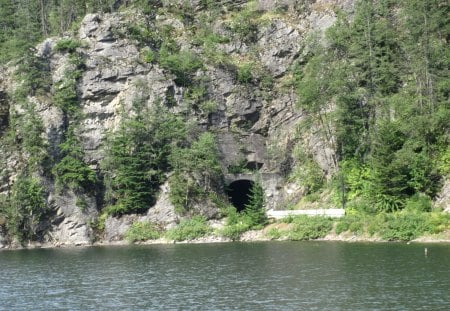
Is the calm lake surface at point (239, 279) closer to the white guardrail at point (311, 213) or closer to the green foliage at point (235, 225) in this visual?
the white guardrail at point (311, 213)

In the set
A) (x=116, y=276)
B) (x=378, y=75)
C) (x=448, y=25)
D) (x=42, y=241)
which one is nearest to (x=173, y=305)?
(x=116, y=276)

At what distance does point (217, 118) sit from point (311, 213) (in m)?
21.4

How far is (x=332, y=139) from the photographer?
78.8m

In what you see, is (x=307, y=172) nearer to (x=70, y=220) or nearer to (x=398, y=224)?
(x=398, y=224)

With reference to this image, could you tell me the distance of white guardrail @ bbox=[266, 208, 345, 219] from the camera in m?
69.5

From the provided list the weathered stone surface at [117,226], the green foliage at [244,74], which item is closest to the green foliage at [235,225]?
the weathered stone surface at [117,226]

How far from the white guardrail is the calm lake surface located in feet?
24.9

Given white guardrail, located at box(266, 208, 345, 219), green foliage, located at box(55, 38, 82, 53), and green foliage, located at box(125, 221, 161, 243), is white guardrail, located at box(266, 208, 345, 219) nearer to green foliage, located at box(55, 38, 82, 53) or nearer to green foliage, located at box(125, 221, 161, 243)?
green foliage, located at box(125, 221, 161, 243)

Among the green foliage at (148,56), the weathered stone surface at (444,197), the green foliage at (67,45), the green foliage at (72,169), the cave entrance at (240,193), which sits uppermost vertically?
the green foliage at (67,45)

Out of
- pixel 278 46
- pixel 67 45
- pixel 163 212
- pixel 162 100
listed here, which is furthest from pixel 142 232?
pixel 278 46

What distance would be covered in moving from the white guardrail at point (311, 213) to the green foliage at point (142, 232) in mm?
13195

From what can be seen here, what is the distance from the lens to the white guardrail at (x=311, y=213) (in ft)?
228

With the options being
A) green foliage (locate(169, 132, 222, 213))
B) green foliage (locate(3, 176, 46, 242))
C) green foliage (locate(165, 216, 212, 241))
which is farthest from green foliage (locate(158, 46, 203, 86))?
green foliage (locate(3, 176, 46, 242))

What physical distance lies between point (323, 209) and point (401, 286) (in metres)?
33.2
